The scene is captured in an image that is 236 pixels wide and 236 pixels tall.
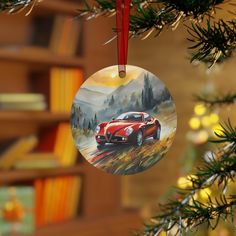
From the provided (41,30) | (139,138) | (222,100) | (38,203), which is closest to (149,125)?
(139,138)

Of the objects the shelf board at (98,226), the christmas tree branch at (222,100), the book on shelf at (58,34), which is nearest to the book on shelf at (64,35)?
the book on shelf at (58,34)

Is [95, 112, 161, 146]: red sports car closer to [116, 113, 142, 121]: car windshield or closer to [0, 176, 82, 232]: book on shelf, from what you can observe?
[116, 113, 142, 121]: car windshield

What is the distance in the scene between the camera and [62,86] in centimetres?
308

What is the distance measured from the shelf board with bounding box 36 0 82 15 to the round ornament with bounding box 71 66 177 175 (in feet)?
7.99

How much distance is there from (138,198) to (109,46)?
3.59ft

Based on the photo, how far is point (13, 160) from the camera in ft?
9.29

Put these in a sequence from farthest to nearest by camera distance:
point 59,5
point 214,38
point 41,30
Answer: point 41,30 → point 59,5 → point 214,38

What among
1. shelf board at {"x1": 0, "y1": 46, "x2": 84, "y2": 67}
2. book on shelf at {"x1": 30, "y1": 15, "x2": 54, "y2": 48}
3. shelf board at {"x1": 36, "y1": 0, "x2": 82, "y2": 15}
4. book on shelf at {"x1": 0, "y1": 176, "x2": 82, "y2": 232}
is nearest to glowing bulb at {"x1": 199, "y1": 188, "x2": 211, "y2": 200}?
→ book on shelf at {"x1": 0, "y1": 176, "x2": 82, "y2": 232}

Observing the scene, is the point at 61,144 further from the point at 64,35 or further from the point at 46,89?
the point at 64,35

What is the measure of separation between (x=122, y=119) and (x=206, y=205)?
11cm

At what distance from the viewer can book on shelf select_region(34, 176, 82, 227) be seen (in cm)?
300

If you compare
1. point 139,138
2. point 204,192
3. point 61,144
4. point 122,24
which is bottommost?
point 61,144

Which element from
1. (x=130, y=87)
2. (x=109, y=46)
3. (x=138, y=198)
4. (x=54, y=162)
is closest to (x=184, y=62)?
(x=109, y=46)

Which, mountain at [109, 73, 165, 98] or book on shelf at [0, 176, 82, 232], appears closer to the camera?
mountain at [109, 73, 165, 98]
